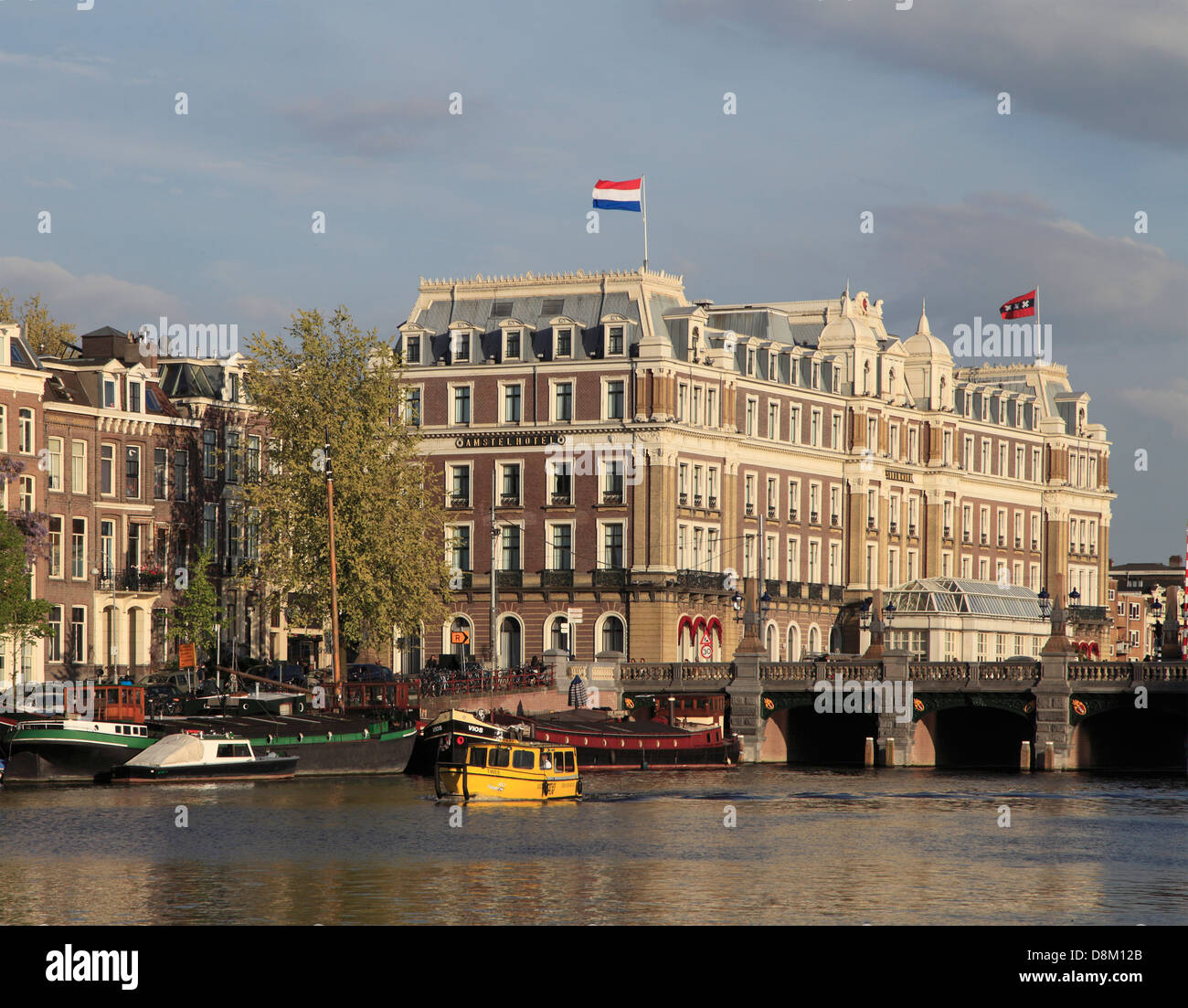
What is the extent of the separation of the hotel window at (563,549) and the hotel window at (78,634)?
33.6m

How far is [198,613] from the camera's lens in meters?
110

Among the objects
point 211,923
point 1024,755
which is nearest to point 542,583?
point 1024,755

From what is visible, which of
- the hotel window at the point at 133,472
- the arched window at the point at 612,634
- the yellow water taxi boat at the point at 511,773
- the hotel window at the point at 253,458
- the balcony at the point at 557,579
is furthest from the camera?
the balcony at the point at 557,579

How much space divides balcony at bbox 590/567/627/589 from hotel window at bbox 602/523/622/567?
1336 millimetres

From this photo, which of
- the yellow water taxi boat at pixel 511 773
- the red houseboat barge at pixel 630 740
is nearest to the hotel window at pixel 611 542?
the red houseboat barge at pixel 630 740

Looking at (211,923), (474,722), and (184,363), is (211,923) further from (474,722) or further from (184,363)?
(184,363)

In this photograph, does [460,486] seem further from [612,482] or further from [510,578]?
[612,482]

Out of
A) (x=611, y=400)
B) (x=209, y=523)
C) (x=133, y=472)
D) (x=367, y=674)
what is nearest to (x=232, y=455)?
(x=209, y=523)

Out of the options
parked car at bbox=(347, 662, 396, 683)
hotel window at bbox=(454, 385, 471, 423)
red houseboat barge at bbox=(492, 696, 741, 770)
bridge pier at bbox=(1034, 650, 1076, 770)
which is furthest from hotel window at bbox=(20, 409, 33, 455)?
bridge pier at bbox=(1034, 650, 1076, 770)

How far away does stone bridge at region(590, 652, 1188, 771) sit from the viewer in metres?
102

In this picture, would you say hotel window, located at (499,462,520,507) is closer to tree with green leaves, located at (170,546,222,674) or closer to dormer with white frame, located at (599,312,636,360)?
dormer with white frame, located at (599,312,636,360)

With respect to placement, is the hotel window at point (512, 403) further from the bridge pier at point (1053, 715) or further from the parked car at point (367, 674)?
the bridge pier at point (1053, 715)

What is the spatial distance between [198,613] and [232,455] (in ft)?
41.8

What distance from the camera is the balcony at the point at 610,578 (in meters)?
128
